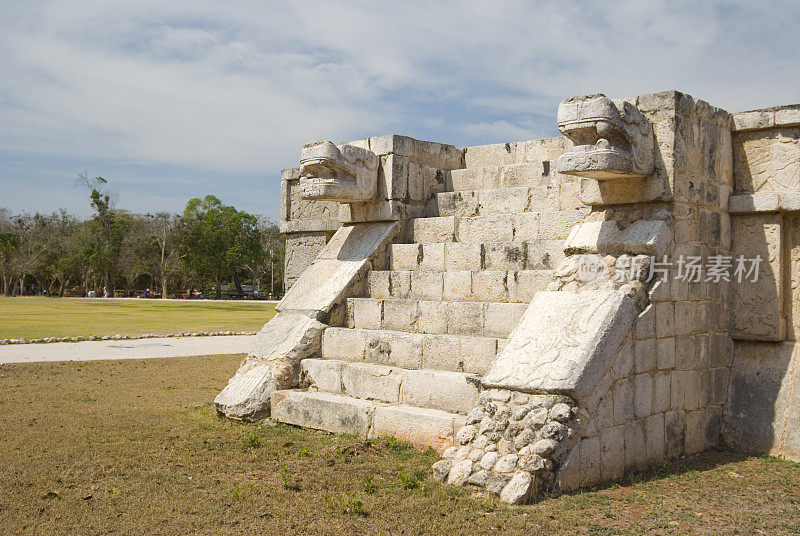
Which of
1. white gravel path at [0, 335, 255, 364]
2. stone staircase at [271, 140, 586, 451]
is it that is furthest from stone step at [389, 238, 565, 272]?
white gravel path at [0, 335, 255, 364]

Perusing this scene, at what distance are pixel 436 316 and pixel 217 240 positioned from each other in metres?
43.6

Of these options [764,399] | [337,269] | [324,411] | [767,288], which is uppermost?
[337,269]

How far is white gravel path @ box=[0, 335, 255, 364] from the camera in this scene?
40.8 feet

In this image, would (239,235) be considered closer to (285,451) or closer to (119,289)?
(119,289)

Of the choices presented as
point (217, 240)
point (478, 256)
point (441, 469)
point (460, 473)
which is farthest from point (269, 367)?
point (217, 240)

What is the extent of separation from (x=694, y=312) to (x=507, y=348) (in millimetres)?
1722

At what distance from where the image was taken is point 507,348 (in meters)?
5.18

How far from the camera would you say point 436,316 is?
21.3ft

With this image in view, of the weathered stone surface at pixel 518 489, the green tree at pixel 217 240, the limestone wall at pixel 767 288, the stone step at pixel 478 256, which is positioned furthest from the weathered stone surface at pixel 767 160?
the green tree at pixel 217 240

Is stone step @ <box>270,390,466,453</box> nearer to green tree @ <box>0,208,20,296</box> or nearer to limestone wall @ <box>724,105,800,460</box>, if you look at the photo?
limestone wall @ <box>724,105,800,460</box>

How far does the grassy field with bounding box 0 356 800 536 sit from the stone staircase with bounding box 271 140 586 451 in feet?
0.83

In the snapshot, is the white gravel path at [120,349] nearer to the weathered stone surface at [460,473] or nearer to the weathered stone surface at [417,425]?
the weathered stone surface at [417,425]

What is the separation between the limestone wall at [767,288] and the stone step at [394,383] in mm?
2327

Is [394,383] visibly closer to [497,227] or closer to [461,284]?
[461,284]
